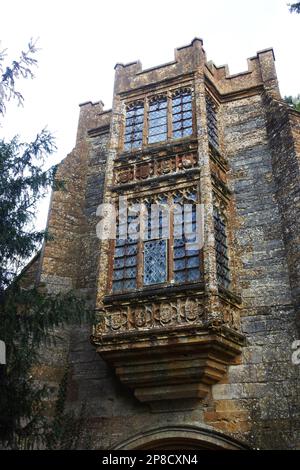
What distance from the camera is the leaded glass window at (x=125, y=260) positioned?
8.84 metres

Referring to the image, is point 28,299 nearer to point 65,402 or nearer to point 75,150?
point 65,402

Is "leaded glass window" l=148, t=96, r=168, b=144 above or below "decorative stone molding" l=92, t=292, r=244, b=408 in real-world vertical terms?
above

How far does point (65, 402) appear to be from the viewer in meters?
8.96

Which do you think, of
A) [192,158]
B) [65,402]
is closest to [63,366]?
[65,402]

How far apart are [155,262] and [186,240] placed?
76 centimetres

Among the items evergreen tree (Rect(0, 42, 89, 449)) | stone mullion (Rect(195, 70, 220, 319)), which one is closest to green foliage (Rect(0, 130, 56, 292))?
evergreen tree (Rect(0, 42, 89, 449))

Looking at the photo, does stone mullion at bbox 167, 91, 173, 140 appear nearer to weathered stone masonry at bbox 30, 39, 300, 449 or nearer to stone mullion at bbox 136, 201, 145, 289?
weathered stone masonry at bbox 30, 39, 300, 449

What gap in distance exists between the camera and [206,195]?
9008mm

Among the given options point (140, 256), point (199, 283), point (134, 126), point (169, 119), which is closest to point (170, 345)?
point (199, 283)

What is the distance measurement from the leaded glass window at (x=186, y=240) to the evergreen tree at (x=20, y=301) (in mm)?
2301

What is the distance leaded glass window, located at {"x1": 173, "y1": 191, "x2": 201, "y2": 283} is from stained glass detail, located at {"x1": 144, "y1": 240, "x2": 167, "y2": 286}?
25 centimetres

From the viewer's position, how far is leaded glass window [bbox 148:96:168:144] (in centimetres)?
1066

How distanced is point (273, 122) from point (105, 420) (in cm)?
738

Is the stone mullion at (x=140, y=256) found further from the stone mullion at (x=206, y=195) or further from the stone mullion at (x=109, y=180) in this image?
the stone mullion at (x=206, y=195)
